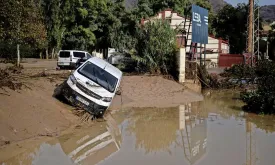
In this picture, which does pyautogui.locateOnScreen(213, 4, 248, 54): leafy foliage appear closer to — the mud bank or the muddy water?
the mud bank

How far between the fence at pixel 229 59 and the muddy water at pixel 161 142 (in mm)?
26409

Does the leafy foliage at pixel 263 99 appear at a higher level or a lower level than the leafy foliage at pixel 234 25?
lower

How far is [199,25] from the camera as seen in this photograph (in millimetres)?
27109

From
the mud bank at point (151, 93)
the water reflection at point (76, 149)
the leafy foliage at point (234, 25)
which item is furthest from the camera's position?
the leafy foliage at point (234, 25)

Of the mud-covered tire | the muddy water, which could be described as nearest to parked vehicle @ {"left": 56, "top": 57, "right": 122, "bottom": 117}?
the mud-covered tire

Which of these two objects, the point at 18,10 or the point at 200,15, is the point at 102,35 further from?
the point at 18,10

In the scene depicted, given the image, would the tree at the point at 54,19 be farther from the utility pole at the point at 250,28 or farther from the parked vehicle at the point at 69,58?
the utility pole at the point at 250,28

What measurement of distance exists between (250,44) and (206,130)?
79.8ft

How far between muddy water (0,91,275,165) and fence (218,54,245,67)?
86.6 feet

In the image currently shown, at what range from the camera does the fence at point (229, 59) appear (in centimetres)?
4130

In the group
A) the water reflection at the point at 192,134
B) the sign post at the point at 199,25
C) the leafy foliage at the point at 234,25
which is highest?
the leafy foliage at the point at 234,25

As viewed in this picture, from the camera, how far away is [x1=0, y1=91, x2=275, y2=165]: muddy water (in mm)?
8742

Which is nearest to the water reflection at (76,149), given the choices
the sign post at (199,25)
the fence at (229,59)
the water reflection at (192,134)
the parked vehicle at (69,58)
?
the water reflection at (192,134)

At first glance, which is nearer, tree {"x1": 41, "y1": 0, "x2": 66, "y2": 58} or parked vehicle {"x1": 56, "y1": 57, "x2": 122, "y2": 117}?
parked vehicle {"x1": 56, "y1": 57, "x2": 122, "y2": 117}
